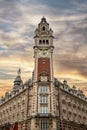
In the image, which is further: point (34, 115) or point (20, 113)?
point (20, 113)

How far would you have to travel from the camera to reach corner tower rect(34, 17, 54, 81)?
9744 centimetres

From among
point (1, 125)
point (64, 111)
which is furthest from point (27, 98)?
point (1, 125)

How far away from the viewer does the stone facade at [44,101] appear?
9206 cm

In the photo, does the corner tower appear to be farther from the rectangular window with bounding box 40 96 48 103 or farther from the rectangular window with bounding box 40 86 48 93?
the rectangular window with bounding box 40 96 48 103

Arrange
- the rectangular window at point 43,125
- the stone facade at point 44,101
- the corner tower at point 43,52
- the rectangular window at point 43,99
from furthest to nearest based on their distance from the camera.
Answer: the corner tower at point 43,52 < the rectangular window at point 43,99 < the stone facade at point 44,101 < the rectangular window at point 43,125

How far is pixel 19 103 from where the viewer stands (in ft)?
352

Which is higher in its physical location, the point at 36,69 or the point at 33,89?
the point at 36,69

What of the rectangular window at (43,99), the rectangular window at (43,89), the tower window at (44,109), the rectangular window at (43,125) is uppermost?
the rectangular window at (43,89)

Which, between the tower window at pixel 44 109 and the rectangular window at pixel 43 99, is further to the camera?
the rectangular window at pixel 43 99

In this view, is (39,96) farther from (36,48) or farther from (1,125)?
(1,125)

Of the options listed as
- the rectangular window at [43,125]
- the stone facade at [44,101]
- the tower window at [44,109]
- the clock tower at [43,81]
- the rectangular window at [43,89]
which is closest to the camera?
the rectangular window at [43,125]

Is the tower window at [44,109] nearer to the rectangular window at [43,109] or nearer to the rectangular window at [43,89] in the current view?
the rectangular window at [43,109]

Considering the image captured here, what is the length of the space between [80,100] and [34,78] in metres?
29.7

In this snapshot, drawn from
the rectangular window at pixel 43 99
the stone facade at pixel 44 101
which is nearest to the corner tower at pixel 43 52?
the stone facade at pixel 44 101
